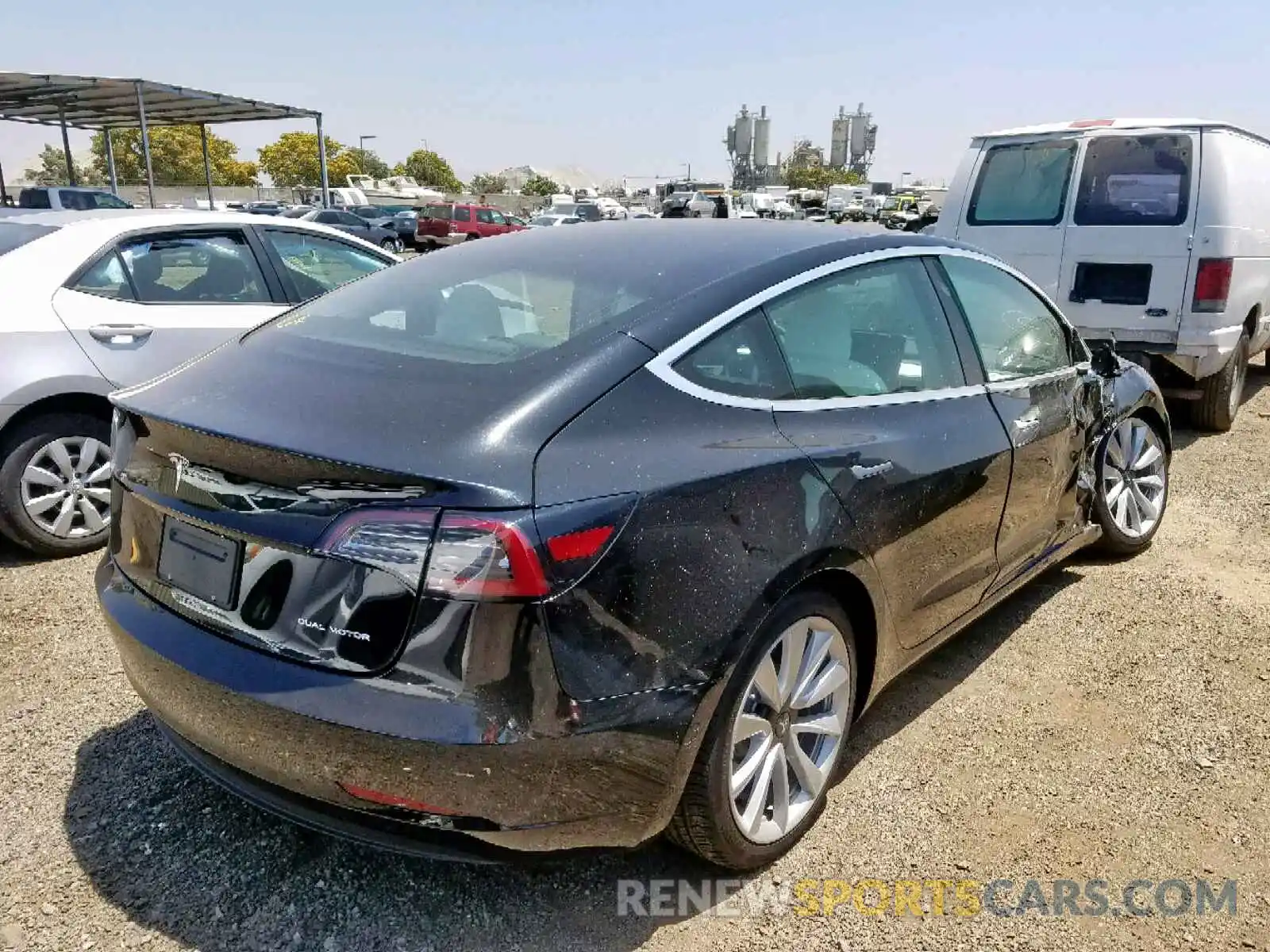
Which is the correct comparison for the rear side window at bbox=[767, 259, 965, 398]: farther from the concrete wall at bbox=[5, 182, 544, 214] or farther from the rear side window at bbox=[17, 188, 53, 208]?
the concrete wall at bbox=[5, 182, 544, 214]

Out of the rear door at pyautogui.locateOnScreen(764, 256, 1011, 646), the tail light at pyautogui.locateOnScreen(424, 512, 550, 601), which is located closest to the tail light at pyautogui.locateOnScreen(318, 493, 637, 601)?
the tail light at pyautogui.locateOnScreen(424, 512, 550, 601)

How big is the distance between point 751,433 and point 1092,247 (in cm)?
551

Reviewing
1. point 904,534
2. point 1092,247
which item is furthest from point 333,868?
point 1092,247

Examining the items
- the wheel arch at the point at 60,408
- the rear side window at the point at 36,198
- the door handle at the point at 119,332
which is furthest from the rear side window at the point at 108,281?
the rear side window at the point at 36,198

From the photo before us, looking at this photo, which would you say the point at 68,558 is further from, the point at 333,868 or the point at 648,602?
the point at 648,602

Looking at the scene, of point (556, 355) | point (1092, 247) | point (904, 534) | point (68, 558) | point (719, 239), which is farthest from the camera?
point (1092, 247)

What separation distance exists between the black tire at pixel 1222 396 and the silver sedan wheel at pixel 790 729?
5.76 meters

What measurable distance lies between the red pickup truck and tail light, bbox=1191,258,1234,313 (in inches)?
1065

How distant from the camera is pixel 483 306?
2.70 m

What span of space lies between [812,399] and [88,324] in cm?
362

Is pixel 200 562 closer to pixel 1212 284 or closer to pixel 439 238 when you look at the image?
pixel 1212 284

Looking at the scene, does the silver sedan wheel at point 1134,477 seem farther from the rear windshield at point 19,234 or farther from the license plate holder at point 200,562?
the rear windshield at point 19,234

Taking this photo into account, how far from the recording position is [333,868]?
2.45 metres

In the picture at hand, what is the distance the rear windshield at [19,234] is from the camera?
449 centimetres
